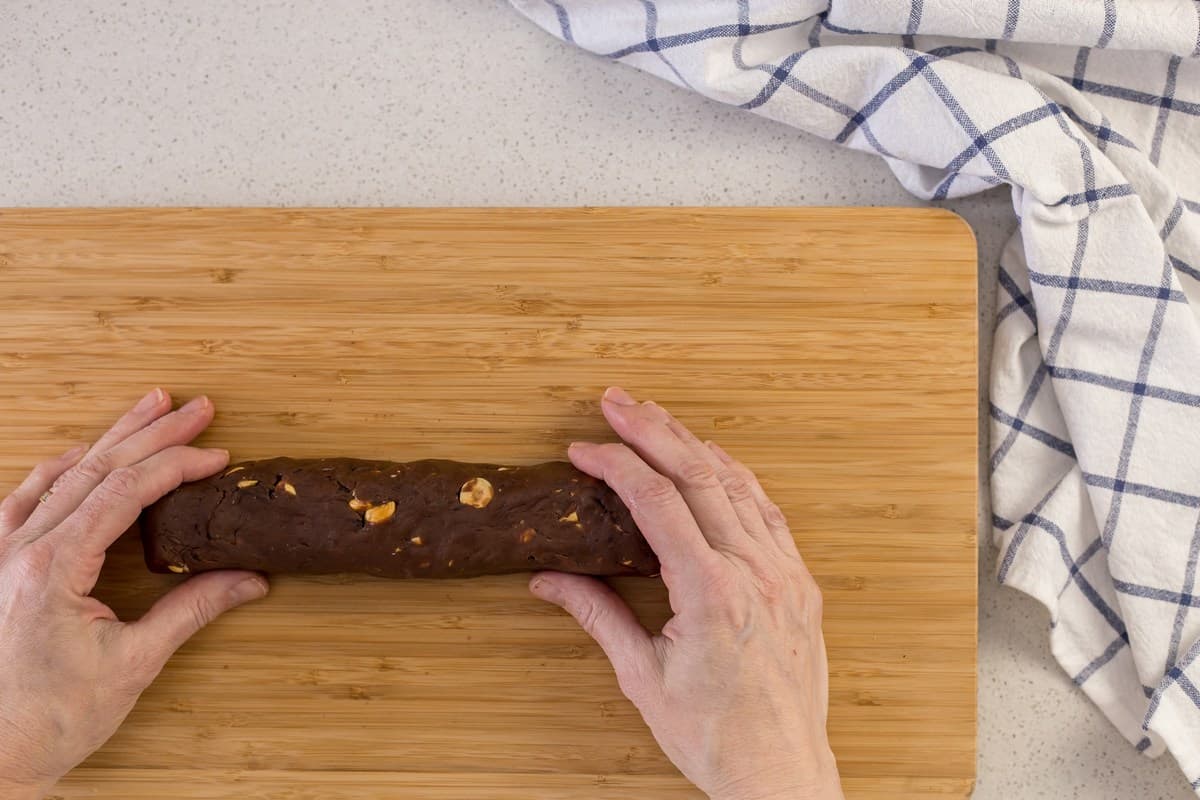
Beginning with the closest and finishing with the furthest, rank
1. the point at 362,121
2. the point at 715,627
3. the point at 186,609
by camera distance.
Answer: the point at 715,627
the point at 186,609
the point at 362,121

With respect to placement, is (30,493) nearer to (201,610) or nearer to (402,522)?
(201,610)

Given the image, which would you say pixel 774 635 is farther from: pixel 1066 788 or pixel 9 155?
pixel 9 155

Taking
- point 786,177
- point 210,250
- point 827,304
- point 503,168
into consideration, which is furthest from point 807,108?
point 210,250

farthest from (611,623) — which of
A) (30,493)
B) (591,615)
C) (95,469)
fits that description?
(30,493)

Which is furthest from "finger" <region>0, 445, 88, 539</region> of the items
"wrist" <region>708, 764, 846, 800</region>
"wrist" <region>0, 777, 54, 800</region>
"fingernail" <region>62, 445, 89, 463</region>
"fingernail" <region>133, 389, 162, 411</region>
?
"wrist" <region>708, 764, 846, 800</region>

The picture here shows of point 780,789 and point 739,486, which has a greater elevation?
point 739,486
